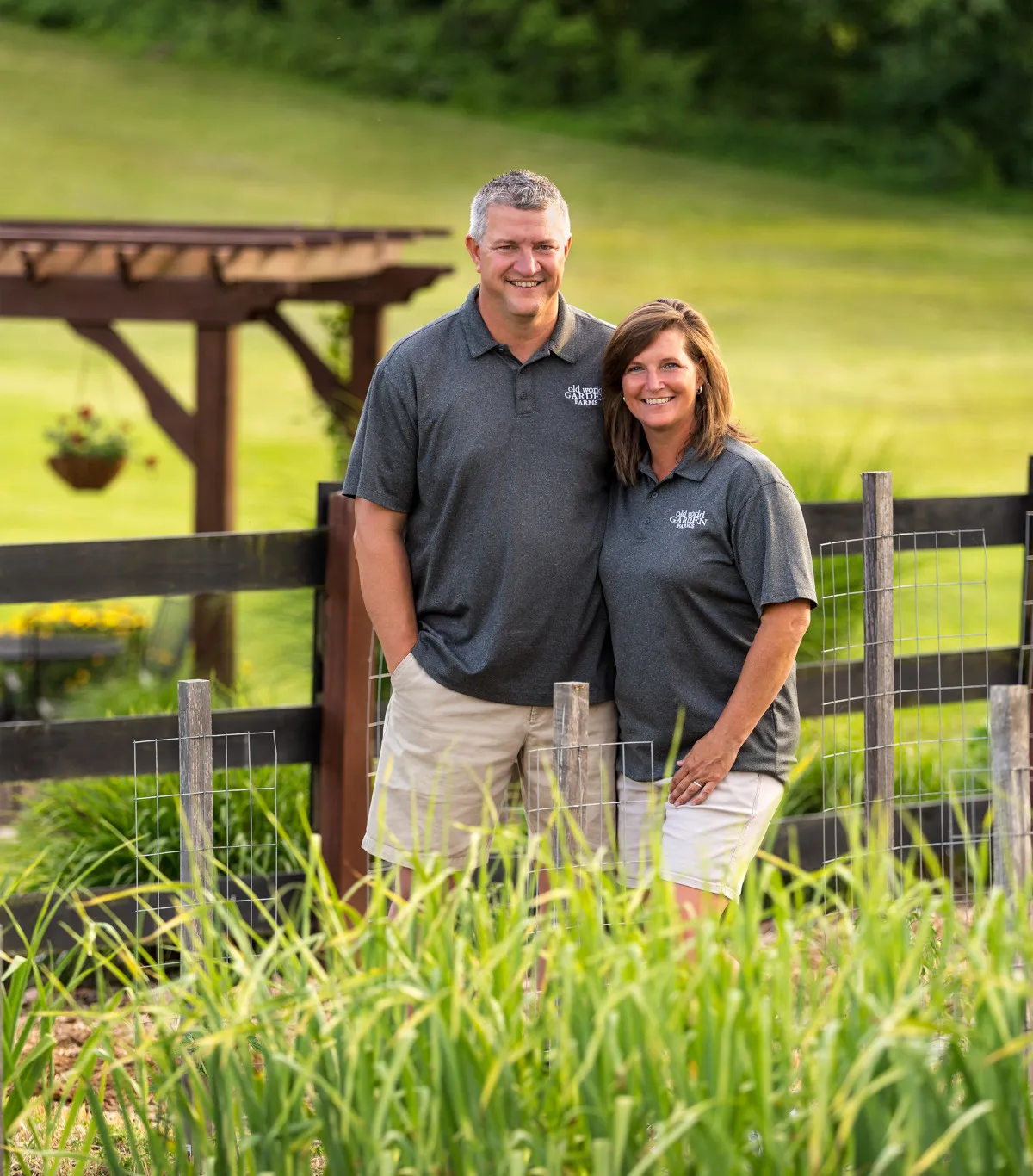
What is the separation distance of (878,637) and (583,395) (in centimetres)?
93

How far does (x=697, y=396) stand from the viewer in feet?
10.3

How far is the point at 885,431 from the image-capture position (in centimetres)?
2117

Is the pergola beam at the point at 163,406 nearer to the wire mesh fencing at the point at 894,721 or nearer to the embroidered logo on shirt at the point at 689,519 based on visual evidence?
the wire mesh fencing at the point at 894,721

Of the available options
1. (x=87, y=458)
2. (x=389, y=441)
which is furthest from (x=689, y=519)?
(x=87, y=458)

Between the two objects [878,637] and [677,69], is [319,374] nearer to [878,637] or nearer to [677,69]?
[878,637]

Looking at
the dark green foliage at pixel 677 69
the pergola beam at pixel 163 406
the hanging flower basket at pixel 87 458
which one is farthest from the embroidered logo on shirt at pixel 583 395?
the dark green foliage at pixel 677 69

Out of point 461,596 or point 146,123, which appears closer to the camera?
point 461,596

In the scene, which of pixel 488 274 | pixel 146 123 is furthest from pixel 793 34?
pixel 488 274

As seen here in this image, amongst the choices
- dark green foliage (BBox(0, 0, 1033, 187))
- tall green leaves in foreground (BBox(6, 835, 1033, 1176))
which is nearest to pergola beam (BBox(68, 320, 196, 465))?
tall green leaves in foreground (BBox(6, 835, 1033, 1176))

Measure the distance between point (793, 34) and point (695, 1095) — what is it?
30441mm

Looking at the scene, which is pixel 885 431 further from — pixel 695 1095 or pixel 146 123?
pixel 695 1095

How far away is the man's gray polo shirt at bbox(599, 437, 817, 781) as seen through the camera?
9.79ft

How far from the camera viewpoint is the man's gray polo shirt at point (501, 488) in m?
3.20

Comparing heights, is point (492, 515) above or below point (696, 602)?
above
